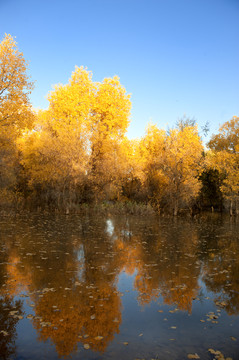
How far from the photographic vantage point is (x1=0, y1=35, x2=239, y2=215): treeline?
29062mm

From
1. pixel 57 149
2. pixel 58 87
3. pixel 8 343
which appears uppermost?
pixel 58 87

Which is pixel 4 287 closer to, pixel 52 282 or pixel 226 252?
pixel 52 282

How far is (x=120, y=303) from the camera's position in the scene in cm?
684

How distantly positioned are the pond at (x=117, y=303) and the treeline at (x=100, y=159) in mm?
17392

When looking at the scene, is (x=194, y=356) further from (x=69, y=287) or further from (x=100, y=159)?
(x=100, y=159)

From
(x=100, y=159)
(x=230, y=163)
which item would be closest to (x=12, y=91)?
(x=100, y=159)

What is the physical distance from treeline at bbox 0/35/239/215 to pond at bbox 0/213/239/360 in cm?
1739

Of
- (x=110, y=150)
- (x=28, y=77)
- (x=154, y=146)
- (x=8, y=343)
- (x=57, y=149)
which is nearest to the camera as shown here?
(x=8, y=343)

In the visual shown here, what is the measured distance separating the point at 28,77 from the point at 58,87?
11399 millimetres

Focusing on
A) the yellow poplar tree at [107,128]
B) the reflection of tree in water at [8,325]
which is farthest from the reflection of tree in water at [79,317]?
the yellow poplar tree at [107,128]

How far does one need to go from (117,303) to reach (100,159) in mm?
26535

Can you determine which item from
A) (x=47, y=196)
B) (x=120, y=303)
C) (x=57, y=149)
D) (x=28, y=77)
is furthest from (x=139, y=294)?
(x=47, y=196)

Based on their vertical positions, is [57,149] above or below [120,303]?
above

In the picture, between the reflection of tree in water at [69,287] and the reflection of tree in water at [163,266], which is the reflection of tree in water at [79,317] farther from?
the reflection of tree in water at [163,266]
